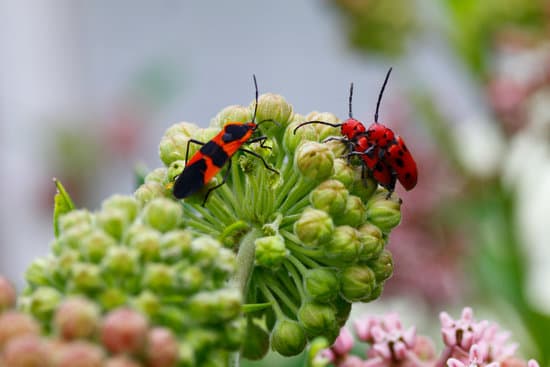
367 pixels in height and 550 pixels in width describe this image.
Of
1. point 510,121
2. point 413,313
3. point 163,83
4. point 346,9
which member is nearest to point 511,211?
point 510,121

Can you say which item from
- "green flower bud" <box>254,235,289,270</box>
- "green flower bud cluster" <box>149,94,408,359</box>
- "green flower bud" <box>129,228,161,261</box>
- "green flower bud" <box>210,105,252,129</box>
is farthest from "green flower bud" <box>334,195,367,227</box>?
"green flower bud" <box>129,228,161,261</box>

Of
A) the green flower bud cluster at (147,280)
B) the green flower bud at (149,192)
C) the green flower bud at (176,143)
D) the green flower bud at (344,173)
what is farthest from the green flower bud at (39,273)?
the green flower bud at (344,173)

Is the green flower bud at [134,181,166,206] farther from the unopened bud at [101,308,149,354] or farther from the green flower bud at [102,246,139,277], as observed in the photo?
the unopened bud at [101,308,149,354]

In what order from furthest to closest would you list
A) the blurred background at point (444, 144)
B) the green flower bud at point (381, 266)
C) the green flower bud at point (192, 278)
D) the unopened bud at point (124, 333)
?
the blurred background at point (444, 144) < the green flower bud at point (381, 266) < the green flower bud at point (192, 278) < the unopened bud at point (124, 333)

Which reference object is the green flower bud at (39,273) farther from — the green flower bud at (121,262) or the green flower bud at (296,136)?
the green flower bud at (296,136)

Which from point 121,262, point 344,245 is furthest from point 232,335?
point 344,245

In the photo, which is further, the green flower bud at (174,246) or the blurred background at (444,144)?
the blurred background at (444,144)

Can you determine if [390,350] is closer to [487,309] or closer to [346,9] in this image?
A: [487,309]
